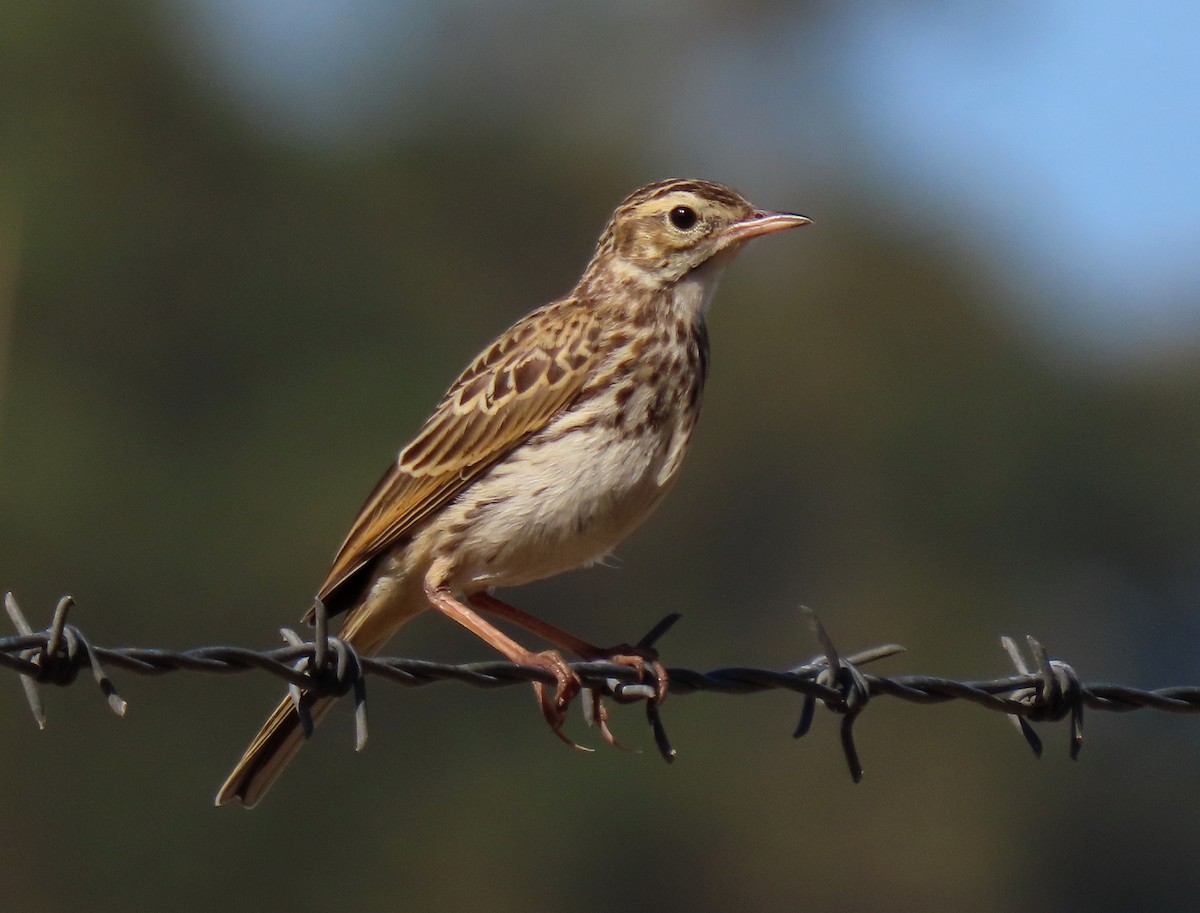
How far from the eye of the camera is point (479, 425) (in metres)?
8.00

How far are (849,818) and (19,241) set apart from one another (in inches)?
1044

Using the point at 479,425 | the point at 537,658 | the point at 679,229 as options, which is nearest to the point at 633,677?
the point at 537,658

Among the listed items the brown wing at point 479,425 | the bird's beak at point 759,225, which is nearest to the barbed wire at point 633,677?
the brown wing at point 479,425

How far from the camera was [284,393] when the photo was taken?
59.1m

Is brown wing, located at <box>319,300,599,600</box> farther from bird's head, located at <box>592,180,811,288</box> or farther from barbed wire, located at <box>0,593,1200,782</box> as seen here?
barbed wire, located at <box>0,593,1200,782</box>

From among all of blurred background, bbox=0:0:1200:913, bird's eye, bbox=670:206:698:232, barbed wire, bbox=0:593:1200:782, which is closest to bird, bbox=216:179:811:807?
bird's eye, bbox=670:206:698:232

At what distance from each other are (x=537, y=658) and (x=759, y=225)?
2210 millimetres

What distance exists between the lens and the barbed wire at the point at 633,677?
4.98 m

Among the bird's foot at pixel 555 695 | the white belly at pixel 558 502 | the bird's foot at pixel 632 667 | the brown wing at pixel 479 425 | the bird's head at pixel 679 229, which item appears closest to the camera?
the bird's foot at pixel 632 667

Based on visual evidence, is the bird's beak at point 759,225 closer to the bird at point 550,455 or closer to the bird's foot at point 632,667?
the bird at point 550,455

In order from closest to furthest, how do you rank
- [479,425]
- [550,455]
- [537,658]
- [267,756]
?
1. [537,658]
2. [267,756]
3. [550,455]
4. [479,425]

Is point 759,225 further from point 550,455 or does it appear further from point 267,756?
point 267,756

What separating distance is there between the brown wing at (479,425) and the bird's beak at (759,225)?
690 millimetres

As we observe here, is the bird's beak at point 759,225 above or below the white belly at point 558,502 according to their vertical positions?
above
